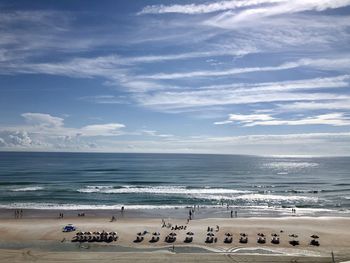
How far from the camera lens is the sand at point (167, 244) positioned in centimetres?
3528

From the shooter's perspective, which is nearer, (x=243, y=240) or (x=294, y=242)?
(x=294, y=242)

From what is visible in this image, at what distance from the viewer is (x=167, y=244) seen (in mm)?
40375

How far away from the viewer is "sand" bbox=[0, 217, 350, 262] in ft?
116

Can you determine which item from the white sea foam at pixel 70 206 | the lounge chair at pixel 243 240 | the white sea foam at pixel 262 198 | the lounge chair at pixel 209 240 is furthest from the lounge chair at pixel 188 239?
the white sea foam at pixel 262 198

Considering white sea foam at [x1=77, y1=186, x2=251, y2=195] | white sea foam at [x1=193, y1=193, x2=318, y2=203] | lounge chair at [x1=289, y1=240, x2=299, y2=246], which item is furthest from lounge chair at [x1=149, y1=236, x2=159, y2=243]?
white sea foam at [x1=77, y1=186, x2=251, y2=195]

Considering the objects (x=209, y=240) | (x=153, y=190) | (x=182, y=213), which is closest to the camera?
(x=209, y=240)

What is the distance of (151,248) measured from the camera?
38.9 meters

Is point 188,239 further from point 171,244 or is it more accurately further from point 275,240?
point 275,240

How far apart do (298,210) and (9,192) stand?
58952mm

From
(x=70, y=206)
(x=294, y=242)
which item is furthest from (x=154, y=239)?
(x=70, y=206)

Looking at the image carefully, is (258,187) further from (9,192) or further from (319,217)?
(9,192)

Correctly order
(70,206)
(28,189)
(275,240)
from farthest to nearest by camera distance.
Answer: (28,189), (70,206), (275,240)

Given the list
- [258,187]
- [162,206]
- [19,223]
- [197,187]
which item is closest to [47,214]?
[19,223]

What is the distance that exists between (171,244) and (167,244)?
420 mm
